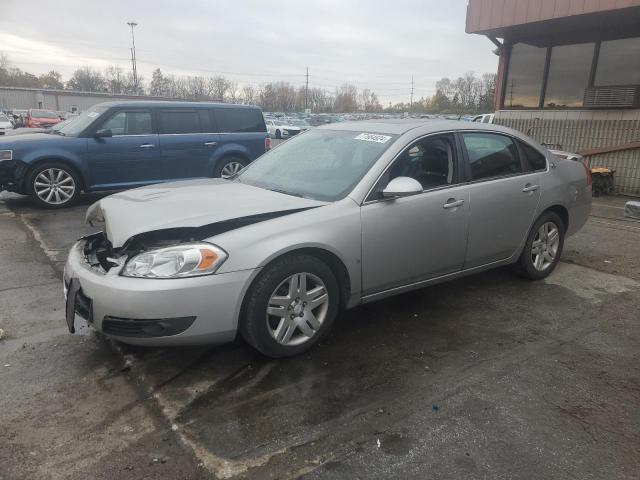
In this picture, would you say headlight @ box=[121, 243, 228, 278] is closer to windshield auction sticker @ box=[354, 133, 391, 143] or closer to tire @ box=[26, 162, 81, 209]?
windshield auction sticker @ box=[354, 133, 391, 143]

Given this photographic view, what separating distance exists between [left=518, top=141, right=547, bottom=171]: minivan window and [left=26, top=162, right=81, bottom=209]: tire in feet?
22.6

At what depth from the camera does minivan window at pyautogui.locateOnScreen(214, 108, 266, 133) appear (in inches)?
373

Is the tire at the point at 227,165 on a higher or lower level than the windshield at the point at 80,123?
lower

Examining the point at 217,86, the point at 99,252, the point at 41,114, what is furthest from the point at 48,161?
the point at 217,86

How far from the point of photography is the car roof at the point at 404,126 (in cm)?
399

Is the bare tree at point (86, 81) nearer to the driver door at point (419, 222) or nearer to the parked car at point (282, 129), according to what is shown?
the parked car at point (282, 129)

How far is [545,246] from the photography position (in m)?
4.92

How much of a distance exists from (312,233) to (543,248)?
2840mm

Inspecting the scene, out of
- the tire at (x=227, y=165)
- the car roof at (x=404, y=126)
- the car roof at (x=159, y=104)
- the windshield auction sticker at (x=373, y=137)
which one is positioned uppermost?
the car roof at (x=159, y=104)

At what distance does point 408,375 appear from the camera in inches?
124

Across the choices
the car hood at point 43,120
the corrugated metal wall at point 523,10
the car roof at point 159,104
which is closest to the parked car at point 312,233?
the car roof at point 159,104

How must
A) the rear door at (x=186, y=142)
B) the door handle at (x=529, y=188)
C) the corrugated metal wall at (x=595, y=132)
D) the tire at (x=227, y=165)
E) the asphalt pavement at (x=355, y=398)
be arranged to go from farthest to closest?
the corrugated metal wall at (x=595, y=132)
the tire at (x=227, y=165)
the rear door at (x=186, y=142)
the door handle at (x=529, y=188)
the asphalt pavement at (x=355, y=398)

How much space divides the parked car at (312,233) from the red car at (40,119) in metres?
23.7

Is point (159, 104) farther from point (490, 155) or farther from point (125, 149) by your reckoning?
point (490, 155)
